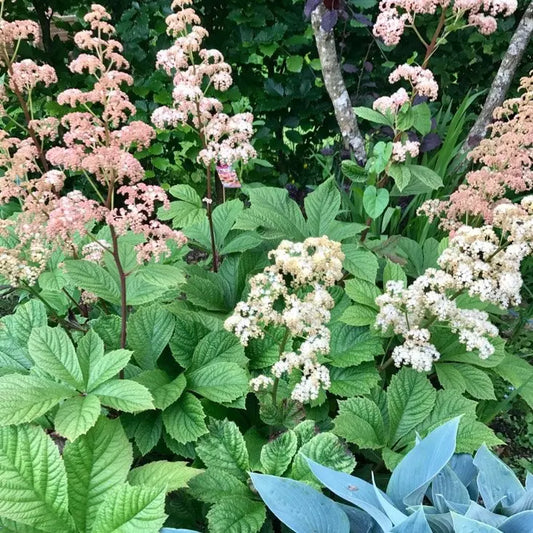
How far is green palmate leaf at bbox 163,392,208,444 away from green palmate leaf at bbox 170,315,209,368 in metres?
0.16

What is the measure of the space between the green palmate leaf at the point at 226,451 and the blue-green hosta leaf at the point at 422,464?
0.37 meters

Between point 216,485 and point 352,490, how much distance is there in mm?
354

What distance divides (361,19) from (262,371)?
175 cm

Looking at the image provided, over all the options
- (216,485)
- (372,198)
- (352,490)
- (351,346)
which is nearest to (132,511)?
(216,485)

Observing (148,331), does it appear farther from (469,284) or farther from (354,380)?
(469,284)

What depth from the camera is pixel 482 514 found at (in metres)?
1.00

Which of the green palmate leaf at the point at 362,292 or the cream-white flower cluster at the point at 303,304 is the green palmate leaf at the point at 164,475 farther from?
the green palmate leaf at the point at 362,292

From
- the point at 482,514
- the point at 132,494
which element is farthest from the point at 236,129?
the point at 482,514

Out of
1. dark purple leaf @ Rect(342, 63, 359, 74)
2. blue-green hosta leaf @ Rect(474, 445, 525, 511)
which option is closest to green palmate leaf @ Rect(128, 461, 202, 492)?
blue-green hosta leaf @ Rect(474, 445, 525, 511)

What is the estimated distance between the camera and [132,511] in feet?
3.31

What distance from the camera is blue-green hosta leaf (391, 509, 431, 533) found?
36.9 inches

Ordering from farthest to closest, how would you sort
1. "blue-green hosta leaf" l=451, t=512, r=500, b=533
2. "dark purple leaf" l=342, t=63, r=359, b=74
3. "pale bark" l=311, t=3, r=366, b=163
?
"dark purple leaf" l=342, t=63, r=359, b=74, "pale bark" l=311, t=3, r=366, b=163, "blue-green hosta leaf" l=451, t=512, r=500, b=533

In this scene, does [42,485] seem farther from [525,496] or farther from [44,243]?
[525,496]

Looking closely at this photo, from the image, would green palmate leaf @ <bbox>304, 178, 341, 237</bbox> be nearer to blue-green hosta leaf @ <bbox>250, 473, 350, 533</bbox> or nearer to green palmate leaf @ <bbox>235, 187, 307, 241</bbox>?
green palmate leaf @ <bbox>235, 187, 307, 241</bbox>
